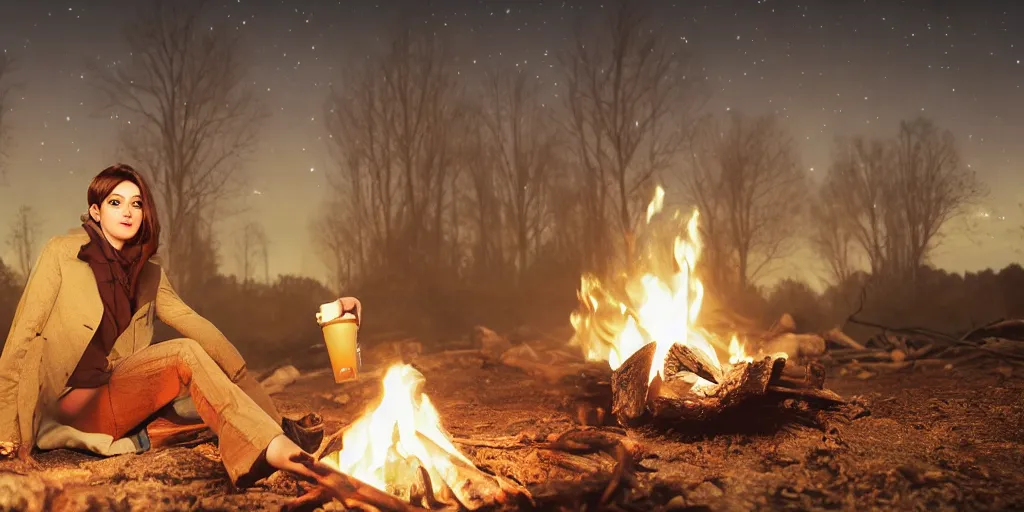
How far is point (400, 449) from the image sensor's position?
4.01 meters

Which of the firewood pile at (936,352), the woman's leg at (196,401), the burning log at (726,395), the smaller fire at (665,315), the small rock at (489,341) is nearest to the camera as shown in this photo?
the woman's leg at (196,401)

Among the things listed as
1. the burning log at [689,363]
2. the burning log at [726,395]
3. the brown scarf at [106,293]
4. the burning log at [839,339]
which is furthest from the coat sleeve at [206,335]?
the burning log at [839,339]

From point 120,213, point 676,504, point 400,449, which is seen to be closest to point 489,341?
point 400,449

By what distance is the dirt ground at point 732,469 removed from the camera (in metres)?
3.60

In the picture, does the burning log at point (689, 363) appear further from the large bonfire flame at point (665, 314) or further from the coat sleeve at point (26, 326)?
the coat sleeve at point (26, 326)

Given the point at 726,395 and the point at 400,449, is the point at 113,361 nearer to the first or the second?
the point at 400,449

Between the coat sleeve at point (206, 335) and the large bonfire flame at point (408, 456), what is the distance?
81 centimetres

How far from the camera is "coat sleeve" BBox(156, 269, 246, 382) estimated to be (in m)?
3.91

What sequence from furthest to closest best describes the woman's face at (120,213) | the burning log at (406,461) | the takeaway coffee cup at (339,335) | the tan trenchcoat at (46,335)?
1. the takeaway coffee cup at (339,335)
2. the woman's face at (120,213)
3. the burning log at (406,461)
4. the tan trenchcoat at (46,335)

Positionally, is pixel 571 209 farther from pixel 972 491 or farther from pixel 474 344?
pixel 972 491

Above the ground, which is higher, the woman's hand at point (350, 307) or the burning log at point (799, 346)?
the woman's hand at point (350, 307)

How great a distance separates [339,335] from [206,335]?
799 mm

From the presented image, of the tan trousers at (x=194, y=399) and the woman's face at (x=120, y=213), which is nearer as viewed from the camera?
the tan trousers at (x=194, y=399)

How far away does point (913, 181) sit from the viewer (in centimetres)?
2861
